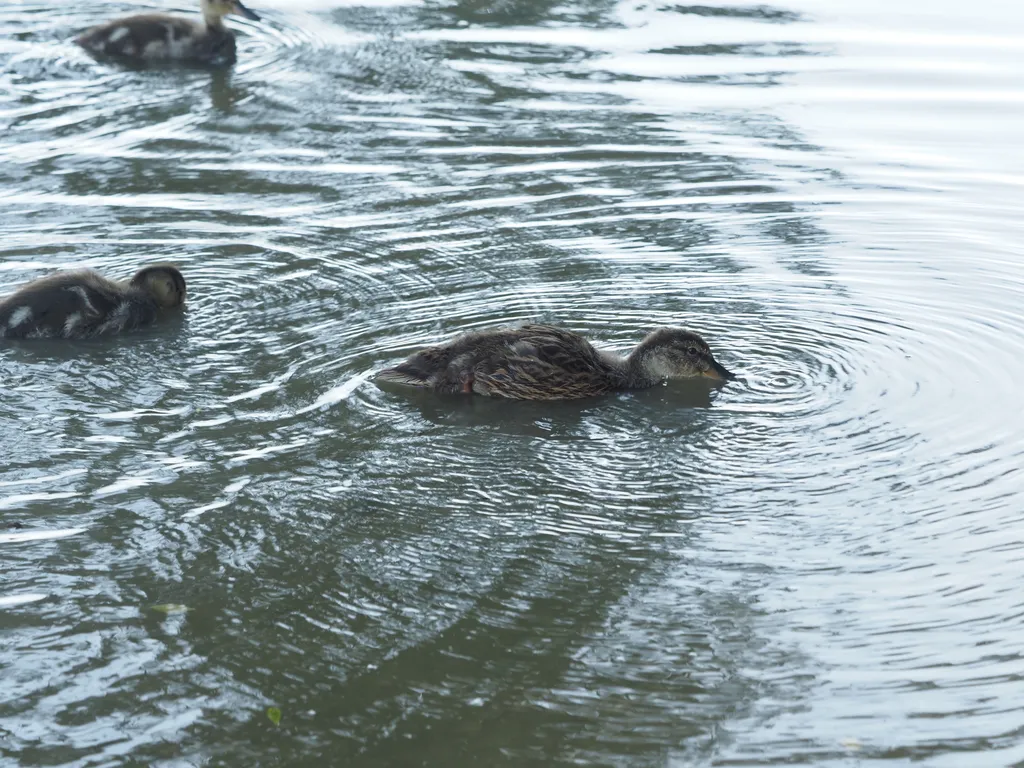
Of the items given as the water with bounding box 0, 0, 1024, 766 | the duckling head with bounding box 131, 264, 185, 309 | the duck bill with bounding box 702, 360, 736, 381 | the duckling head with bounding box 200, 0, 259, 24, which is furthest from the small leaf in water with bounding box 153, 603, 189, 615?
the duckling head with bounding box 200, 0, 259, 24

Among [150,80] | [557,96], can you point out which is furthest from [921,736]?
[150,80]

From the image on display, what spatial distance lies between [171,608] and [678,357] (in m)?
2.50

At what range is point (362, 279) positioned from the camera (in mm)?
6934

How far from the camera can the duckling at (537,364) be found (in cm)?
582

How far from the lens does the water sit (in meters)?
3.81

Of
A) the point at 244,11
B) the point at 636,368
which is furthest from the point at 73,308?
the point at 244,11

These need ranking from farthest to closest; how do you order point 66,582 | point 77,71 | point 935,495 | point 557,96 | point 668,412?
point 77,71 < point 557,96 < point 668,412 < point 935,495 < point 66,582

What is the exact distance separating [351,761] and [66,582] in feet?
4.25

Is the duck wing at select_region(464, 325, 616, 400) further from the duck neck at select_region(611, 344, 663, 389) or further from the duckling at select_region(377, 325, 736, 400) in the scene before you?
the duck neck at select_region(611, 344, 663, 389)

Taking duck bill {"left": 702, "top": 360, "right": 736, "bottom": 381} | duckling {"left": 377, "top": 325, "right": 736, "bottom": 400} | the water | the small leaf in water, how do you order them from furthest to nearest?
duck bill {"left": 702, "top": 360, "right": 736, "bottom": 381}
duckling {"left": 377, "top": 325, "right": 736, "bottom": 400}
the small leaf in water
the water

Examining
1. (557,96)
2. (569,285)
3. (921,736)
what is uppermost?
(557,96)

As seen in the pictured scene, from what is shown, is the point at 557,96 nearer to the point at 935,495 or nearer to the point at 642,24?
the point at 642,24

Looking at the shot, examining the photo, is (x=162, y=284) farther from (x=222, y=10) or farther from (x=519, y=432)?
(x=222, y=10)

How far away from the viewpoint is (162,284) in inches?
260
